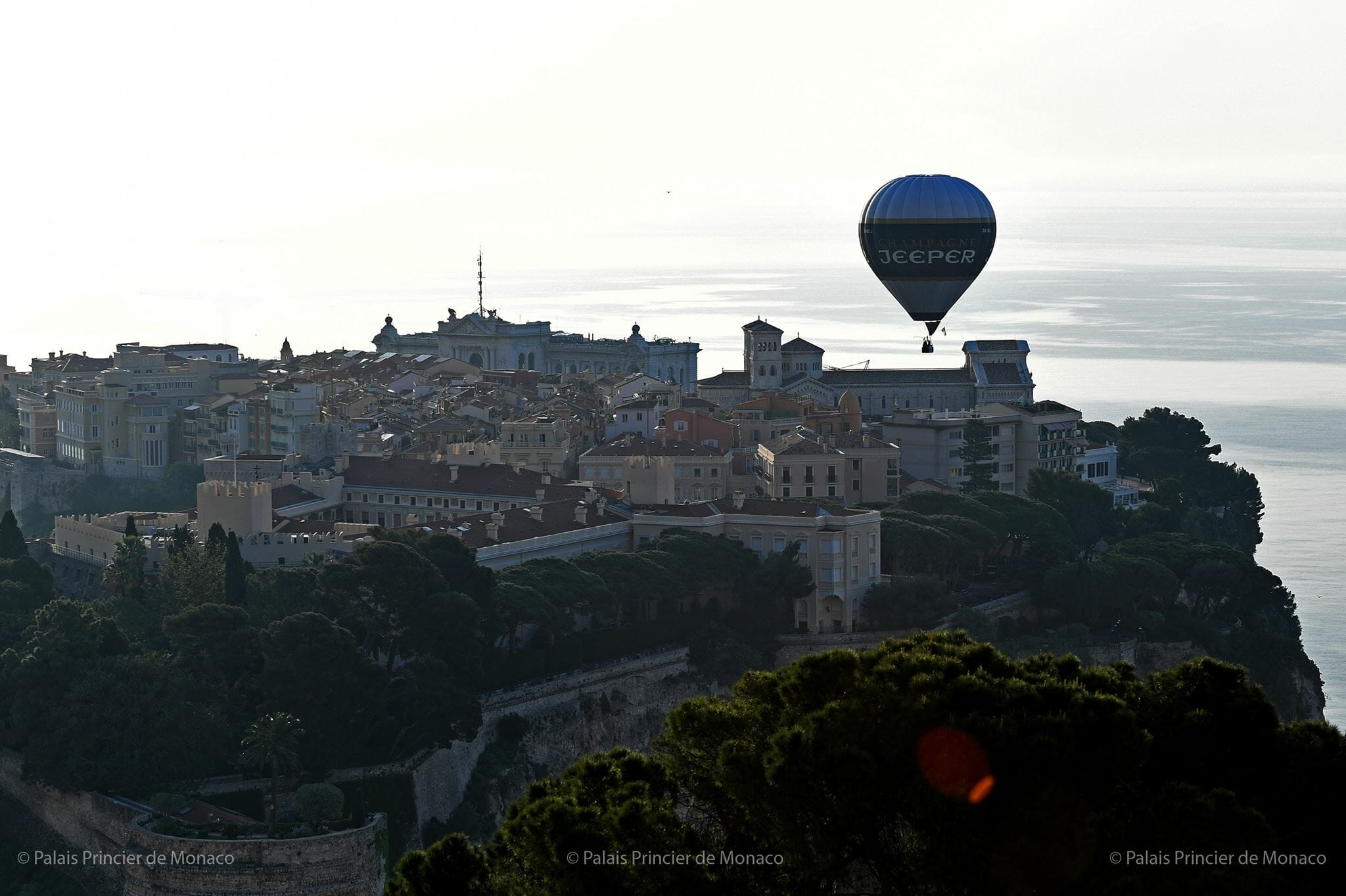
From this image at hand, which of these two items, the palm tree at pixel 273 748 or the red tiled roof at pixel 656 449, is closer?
the palm tree at pixel 273 748

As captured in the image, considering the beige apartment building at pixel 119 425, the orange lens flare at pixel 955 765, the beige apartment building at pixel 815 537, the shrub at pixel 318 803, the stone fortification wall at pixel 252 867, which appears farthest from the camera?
the beige apartment building at pixel 119 425

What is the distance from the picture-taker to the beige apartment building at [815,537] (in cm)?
4288

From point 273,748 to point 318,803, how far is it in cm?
113

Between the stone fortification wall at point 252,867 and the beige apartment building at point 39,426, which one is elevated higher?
the beige apartment building at point 39,426

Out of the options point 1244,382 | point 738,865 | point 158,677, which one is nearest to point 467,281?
point 1244,382

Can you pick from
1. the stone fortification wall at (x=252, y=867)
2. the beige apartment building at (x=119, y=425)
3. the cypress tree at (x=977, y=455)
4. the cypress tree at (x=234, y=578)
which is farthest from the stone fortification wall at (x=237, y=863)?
the beige apartment building at (x=119, y=425)

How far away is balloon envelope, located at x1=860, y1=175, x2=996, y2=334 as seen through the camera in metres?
47.1

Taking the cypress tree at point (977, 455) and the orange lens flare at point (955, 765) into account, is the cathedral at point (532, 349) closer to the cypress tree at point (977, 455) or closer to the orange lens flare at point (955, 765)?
the cypress tree at point (977, 455)

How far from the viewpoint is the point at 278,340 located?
409 ft

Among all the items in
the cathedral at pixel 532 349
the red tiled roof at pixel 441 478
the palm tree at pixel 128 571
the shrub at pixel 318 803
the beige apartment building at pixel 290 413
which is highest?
the cathedral at pixel 532 349

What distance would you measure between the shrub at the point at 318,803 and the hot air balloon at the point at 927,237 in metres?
19.4

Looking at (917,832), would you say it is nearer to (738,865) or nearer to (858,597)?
(738,865)

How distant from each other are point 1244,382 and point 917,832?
3874 inches

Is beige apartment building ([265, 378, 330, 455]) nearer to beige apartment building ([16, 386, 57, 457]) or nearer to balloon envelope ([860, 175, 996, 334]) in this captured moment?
beige apartment building ([16, 386, 57, 457])
